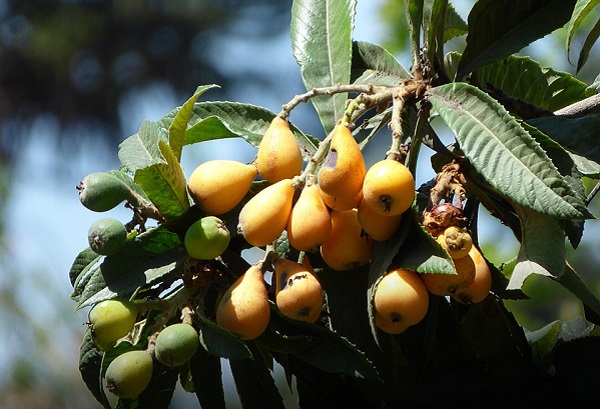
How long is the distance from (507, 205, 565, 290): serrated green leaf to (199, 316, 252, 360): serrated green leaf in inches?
10.6

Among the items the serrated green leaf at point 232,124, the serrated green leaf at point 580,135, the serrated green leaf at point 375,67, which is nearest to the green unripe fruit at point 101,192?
the serrated green leaf at point 232,124

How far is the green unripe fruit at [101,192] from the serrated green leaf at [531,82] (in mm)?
594

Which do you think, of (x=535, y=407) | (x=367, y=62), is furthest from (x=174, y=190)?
(x=535, y=407)

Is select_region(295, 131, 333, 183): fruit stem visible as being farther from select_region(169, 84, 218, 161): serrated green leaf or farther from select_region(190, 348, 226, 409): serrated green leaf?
select_region(190, 348, 226, 409): serrated green leaf

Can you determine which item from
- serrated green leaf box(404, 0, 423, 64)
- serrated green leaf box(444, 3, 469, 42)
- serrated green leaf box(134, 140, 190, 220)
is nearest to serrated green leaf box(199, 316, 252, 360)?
serrated green leaf box(134, 140, 190, 220)

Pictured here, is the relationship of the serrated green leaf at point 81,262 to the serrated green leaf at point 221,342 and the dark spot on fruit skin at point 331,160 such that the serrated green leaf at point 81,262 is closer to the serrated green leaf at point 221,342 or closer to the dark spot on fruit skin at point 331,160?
the serrated green leaf at point 221,342

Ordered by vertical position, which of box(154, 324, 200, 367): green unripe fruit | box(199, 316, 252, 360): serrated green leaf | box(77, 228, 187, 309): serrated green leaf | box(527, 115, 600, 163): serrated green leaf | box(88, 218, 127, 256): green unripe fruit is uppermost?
box(88, 218, 127, 256): green unripe fruit

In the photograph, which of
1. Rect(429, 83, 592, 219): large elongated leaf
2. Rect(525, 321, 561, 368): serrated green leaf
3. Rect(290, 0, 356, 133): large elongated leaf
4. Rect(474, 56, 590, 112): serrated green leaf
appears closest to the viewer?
Rect(429, 83, 592, 219): large elongated leaf

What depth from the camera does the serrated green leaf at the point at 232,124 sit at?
0.95m

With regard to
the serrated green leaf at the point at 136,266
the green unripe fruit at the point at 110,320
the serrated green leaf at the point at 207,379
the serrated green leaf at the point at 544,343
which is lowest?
the serrated green leaf at the point at 544,343

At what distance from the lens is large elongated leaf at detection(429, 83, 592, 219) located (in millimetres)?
761

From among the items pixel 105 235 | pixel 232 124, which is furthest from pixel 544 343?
pixel 105 235

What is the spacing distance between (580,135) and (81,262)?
0.55 m

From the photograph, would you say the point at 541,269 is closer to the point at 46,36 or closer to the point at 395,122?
the point at 395,122
